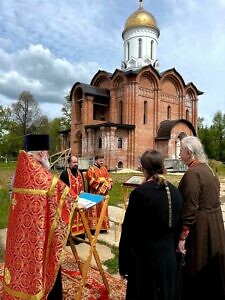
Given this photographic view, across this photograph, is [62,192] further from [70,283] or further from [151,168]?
[70,283]

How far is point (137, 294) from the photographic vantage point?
2670 millimetres

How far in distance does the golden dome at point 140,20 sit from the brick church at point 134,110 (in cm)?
16

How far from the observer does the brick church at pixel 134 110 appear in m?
31.0

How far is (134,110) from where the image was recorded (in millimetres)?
31109

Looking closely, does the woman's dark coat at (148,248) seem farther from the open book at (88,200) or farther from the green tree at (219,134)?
the green tree at (219,134)

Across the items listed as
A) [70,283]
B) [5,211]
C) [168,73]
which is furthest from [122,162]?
[70,283]

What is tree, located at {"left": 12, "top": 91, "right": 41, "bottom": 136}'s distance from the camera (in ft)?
144

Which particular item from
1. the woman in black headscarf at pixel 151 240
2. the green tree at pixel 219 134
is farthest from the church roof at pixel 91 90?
the woman in black headscarf at pixel 151 240

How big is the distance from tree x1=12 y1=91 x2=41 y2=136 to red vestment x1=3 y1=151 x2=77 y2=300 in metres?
42.3

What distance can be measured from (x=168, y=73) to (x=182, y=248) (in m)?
32.7

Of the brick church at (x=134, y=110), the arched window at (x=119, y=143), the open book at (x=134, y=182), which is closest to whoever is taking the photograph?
the open book at (x=134, y=182)

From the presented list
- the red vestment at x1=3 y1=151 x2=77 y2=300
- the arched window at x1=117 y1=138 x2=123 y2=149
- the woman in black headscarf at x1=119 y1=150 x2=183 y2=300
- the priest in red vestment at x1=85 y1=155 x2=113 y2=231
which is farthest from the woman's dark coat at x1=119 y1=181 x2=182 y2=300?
the arched window at x1=117 y1=138 x2=123 y2=149

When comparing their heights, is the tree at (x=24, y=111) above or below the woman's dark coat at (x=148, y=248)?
above

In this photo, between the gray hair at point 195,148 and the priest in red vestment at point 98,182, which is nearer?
the gray hair at point 195,148
